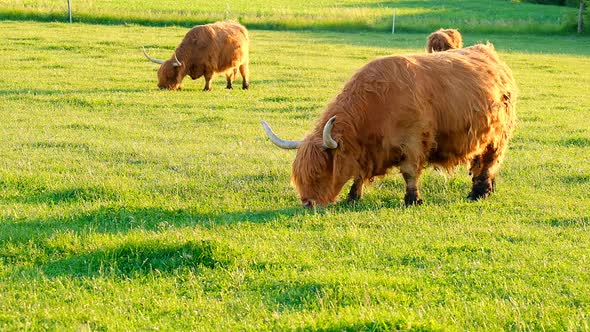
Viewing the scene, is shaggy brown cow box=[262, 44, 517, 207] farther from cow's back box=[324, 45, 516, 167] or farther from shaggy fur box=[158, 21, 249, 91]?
shaggy fur box=[158, 21, 249, 91]

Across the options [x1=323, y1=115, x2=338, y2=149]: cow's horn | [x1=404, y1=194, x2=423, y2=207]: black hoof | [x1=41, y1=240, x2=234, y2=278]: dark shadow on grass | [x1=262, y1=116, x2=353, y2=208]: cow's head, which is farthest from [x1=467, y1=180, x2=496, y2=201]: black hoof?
[x1=41, y1=240, x2=234, y2=278]: dark shadow on grass

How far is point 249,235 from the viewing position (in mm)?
7578

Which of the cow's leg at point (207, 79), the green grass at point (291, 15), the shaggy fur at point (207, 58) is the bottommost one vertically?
the green grass at point (291, 15)

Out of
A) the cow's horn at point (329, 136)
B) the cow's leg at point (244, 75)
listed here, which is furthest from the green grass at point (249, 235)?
the cow's leg at point (244, 75)

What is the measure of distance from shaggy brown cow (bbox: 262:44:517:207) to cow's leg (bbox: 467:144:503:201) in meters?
0.01

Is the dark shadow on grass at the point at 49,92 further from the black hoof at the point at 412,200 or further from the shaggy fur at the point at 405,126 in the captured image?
the black hoof at the point at 412,200

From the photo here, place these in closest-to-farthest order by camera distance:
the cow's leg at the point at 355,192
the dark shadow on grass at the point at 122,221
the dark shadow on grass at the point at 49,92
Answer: the dark shadow on grass at the point at 122,221
the cow's leg at the point at 355,192
the dark shadow on grass at the point at 49,92

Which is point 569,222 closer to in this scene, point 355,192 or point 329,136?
point 355,192

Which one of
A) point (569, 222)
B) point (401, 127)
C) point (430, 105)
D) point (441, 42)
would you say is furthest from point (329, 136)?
point (441, 42)

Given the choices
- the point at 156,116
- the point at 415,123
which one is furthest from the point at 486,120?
the point at 156,116

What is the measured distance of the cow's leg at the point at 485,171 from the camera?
9734 mm

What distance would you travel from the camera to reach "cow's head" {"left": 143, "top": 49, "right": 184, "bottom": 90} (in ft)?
66.9

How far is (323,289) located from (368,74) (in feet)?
12.4

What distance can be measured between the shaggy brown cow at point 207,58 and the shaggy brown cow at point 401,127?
11.4 m
